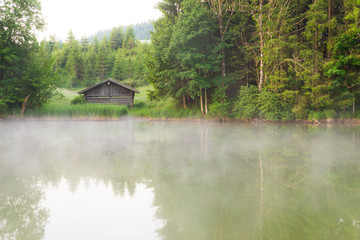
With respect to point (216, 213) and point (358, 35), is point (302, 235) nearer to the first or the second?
point (216, 213)

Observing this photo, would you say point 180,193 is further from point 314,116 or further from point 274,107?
point 314,116

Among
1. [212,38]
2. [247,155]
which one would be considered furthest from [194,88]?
[247,155]

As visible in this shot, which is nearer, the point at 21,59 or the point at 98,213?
Answer: the point at 98,213

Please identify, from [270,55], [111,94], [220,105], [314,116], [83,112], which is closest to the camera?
[314,116]

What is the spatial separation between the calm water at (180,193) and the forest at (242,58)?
35.2 feet

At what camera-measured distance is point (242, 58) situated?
2552 centimetres

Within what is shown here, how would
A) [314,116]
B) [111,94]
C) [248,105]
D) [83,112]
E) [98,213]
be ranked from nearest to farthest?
[98,213] → [314,116] → [248,105] → [83,112] → [111,94]

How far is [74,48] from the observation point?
2371 inches

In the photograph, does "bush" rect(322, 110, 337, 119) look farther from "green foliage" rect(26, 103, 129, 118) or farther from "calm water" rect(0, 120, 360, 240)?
"green foliage" rect(26, 103, 129, 118)

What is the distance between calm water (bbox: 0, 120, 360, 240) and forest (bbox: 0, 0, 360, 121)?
35.2 feet

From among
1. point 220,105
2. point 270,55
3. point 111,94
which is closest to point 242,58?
point 270,55

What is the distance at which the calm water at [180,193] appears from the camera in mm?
4410

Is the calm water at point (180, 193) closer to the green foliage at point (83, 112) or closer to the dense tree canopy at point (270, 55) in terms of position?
the dense tree canopy at point (270, 55)

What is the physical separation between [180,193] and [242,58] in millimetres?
21763
